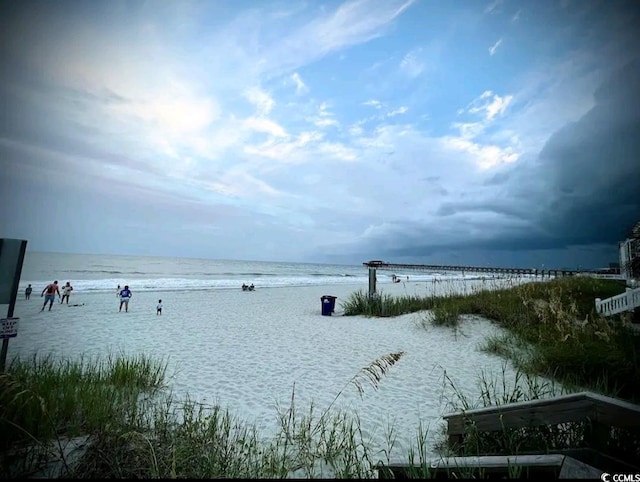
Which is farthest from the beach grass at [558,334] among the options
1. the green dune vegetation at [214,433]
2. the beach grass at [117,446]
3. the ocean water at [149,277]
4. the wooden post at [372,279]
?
the ocean water at [149,277]

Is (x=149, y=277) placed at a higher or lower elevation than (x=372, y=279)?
higher

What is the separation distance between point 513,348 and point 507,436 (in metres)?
5.67

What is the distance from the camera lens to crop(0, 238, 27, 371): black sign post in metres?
4.28

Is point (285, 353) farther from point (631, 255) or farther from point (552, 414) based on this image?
point (631, 255)

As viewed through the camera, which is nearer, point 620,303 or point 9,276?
point 9,276

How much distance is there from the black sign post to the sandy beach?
115 inches

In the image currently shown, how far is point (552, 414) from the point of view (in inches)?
113

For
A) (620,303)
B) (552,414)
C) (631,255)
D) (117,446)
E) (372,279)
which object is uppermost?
(631,255)

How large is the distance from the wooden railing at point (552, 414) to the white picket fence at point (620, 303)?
8649mm

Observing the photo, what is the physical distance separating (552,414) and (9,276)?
22.2ft

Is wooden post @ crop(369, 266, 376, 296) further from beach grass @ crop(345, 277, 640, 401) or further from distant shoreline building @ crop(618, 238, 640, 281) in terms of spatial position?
distant shoreline building @ crop(618, 238, 640, 281)

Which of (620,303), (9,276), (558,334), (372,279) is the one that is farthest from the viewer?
(372,279)

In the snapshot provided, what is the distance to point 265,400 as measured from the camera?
5.77m

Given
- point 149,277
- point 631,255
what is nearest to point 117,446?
point 631,255
